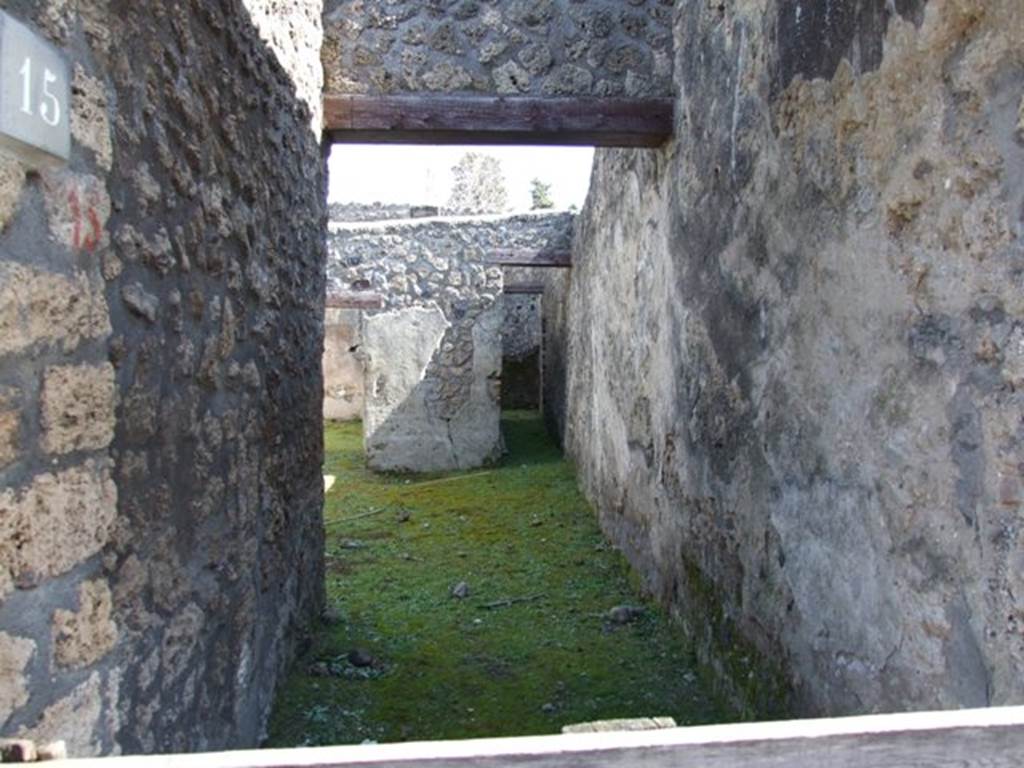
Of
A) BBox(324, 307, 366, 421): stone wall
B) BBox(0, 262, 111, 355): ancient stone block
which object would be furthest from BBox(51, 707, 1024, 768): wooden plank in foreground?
BBox(324, 307, 366, 421): stone wall

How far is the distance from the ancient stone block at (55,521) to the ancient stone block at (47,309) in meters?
0.22

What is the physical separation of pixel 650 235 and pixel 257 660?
2.68 m

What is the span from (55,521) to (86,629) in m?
0.23

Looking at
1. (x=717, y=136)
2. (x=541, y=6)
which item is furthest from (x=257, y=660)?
(x=541, y=6)

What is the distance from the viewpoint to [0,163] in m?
1.20

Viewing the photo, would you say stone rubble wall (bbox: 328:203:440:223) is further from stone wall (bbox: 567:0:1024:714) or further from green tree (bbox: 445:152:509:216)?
green tree (bbox: 445:152:509:216)

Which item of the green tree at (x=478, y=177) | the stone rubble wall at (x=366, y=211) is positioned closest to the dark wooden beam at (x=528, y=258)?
the stone rubble wall at (x=366, y=211)

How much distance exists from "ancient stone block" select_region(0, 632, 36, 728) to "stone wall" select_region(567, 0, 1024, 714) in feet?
5.11

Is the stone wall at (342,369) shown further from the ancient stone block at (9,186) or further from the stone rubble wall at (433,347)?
the ancient stone block at (9,186)

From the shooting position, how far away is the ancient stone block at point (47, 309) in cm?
124

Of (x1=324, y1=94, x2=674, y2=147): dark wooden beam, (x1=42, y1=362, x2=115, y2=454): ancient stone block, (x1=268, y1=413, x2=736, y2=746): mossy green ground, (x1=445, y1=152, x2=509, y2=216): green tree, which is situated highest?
(x1=445, y1=152, x2=509, y2=216): green tree

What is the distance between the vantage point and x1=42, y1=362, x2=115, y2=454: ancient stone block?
135cm

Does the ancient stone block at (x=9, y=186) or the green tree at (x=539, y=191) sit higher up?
the green tree at (x=539, y=191)

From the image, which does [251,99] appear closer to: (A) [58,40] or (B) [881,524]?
(A) [58,40]
